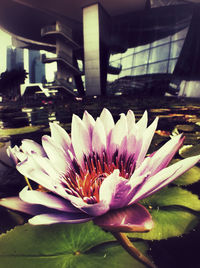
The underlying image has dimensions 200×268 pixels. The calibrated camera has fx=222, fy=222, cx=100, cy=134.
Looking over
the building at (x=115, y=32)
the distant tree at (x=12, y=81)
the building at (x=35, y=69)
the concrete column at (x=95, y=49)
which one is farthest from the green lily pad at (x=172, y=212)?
the building at (x=35, y=69)

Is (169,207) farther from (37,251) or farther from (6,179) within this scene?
(6,179)

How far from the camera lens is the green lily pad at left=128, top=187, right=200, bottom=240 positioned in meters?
0.30

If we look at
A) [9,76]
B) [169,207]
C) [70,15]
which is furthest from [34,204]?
[9,76]

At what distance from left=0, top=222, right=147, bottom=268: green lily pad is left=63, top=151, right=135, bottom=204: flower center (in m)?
0.05

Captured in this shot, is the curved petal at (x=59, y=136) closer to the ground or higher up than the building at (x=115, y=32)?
closer to the ground

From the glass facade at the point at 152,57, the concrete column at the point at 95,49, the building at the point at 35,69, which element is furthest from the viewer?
the building at the point at 35,69

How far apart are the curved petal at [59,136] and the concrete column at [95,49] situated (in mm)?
10935

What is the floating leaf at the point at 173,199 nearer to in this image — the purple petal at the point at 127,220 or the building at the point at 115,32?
the purple petal at the point at 127,220

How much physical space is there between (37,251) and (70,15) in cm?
1354

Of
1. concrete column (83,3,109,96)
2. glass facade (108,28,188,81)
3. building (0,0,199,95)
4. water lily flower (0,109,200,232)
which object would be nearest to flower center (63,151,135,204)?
water lily flower (0,109,200,232)

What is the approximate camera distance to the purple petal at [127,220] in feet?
0.68

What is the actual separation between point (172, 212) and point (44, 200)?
0.21 meters

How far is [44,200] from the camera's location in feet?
0.79

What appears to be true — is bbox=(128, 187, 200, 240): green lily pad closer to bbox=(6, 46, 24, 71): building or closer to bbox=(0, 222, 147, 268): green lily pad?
bbox=(0, 222, 147, 268): green lily pad
